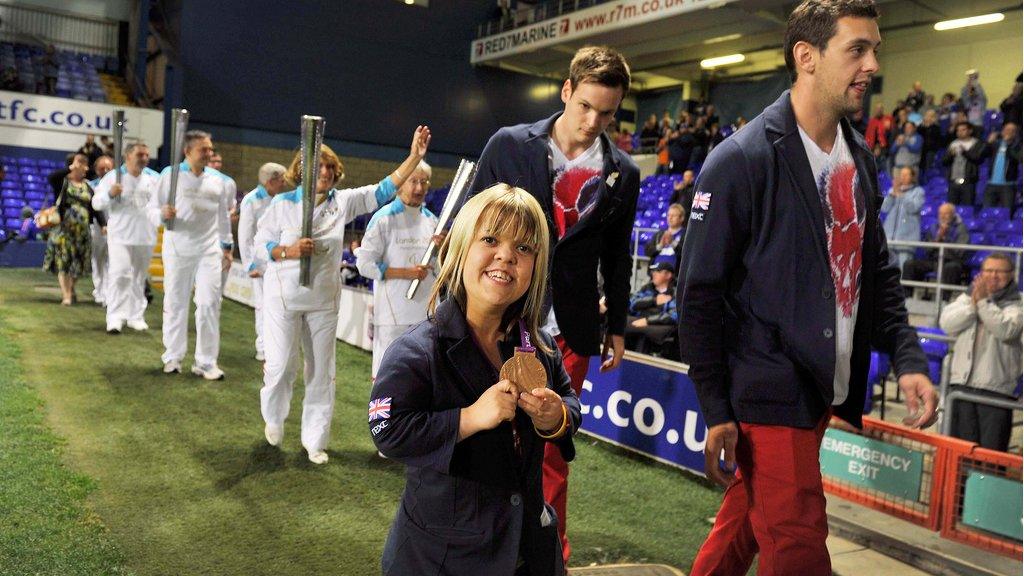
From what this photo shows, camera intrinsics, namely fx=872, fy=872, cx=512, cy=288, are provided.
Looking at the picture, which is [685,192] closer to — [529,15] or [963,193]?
[963,193]

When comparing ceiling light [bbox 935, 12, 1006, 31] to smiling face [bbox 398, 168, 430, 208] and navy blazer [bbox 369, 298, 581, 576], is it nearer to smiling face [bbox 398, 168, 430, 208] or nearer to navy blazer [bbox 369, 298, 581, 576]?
smiling face [bbox 398, 168, 430, 208]

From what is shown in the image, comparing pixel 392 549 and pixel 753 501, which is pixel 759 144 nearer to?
pixel 753 501

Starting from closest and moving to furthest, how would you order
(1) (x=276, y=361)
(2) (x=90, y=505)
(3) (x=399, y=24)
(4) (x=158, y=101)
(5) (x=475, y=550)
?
(5) (x=475, y=550) → (2) (x=90, y=505) → (1) (x=276, y=361) → (4) (x=158, y=101) → (3) (x=399, y=24)

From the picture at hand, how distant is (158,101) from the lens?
22.7 metres

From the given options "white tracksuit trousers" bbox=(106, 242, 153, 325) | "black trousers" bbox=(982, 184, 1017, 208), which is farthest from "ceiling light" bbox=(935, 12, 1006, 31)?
"white tracksuit trousers" bbox=(106, 242, 153, 325)

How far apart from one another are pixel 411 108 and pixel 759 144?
2426cm

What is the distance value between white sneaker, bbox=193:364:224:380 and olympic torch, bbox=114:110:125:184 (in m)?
2.27

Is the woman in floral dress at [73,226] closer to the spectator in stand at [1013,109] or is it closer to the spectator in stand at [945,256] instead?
the spectator in stand at [945,256]

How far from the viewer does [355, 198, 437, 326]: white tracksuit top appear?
5426 millimetres

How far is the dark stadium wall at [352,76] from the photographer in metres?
22.8

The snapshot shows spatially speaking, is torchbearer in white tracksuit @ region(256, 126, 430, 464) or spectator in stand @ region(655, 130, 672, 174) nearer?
torchbearer in white tracksuit @ region(256, 126, 430, 464)

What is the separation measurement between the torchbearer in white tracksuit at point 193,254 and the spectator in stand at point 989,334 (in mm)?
5747

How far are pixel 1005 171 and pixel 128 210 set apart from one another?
37.8 feet

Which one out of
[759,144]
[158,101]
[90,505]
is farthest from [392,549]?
[158,101]
